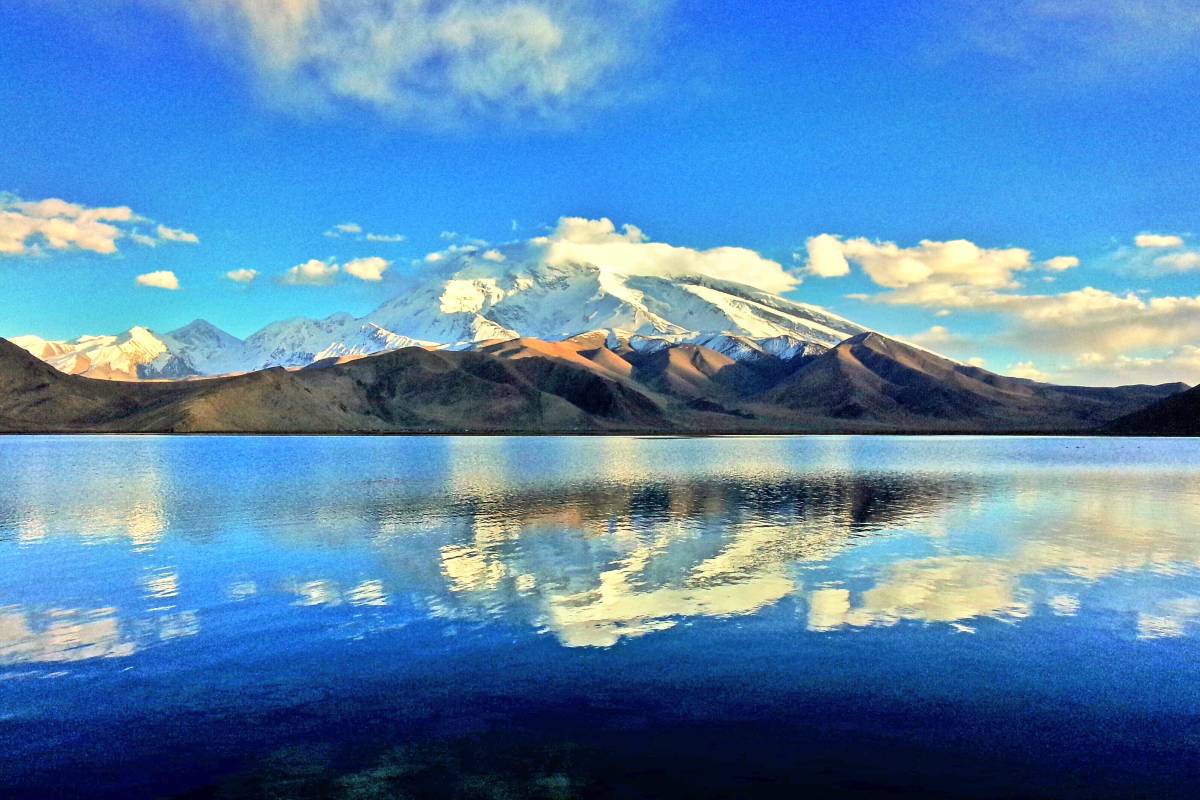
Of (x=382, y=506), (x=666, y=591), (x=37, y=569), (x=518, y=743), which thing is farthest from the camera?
(x=382, y=506)

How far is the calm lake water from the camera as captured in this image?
1263 centimetres

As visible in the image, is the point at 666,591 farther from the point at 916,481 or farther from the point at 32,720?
the point at 916,481

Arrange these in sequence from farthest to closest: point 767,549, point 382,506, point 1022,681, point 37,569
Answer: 1. point 382,506
2. point 767,549
3. point 37,569
4. point 1022,681

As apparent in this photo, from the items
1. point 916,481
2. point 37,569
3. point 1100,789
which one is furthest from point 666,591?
point 916,481

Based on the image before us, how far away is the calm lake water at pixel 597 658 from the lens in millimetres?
12633

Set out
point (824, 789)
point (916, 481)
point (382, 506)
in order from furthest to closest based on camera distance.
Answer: point (916, 481)
point (382, 506)
point (824, 789)

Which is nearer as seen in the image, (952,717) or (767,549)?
(952,717)

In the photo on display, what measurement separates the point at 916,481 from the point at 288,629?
62.0 metres

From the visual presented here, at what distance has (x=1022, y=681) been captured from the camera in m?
16.8

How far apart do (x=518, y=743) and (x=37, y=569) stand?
2446 centimetres

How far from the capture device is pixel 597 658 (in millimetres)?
18109

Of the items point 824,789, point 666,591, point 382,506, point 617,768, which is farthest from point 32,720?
point 382,506

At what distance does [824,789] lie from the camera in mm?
11922

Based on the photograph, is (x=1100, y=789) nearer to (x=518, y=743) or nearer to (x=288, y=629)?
(x=518, y=743)
